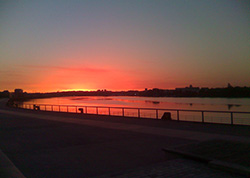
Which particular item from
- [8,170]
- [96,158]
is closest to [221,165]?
[96,158]

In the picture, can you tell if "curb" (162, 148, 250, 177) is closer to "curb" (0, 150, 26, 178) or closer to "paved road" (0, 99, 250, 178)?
"paved road" (0, 99, 250, 178)

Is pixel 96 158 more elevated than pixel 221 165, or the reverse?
pixel 221 165

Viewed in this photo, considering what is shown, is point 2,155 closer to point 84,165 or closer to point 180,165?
point 84,165

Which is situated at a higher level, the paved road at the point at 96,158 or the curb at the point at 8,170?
the curb at the point at 8,170

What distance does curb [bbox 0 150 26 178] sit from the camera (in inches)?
241

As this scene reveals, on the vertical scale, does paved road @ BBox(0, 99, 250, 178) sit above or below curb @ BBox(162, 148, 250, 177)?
below

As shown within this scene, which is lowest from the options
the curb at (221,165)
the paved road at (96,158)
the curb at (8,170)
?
the paved road at (96,158)

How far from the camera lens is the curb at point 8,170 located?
6.11 m

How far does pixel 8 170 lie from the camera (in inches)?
258

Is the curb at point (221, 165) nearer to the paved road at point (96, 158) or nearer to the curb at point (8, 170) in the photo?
the paved road at point (96, 158)

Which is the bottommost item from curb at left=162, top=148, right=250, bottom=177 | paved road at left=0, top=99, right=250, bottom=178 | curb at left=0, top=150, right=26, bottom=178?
paved road at left=0, top=99, right=250, bottom=178

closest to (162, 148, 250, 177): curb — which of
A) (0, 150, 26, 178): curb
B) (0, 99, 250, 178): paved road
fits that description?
(0, 99, 250, 178): paved road

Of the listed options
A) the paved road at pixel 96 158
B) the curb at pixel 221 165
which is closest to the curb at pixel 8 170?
the paved road at pixel 96 158

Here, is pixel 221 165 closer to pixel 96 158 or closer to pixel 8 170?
pixel 96 158
